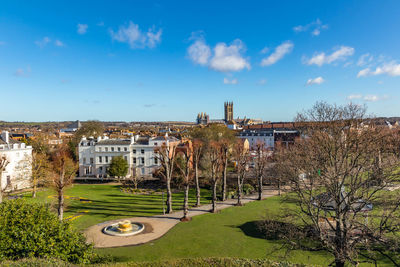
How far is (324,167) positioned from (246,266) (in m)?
7.80

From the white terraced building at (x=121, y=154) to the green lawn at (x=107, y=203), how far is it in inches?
371

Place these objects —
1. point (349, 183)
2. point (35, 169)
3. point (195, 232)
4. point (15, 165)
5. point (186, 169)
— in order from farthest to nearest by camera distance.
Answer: point (15, 165)
point (35, 169)
point (186, 169)
point (195, 232)
point (349, 183)

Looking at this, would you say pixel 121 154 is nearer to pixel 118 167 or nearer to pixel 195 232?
pixel 118 167

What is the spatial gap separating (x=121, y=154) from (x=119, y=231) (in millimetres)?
32108

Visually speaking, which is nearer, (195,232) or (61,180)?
(195,232)

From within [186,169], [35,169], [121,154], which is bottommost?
[35,169]

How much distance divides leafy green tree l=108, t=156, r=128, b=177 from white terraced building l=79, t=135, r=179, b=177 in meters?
3.59

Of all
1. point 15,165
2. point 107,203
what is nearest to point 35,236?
point 107,203

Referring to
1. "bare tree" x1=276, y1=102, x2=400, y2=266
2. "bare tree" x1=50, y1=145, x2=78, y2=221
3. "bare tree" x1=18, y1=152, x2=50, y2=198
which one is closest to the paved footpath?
"bare tree" x1=50, y1=145, x2=78, y2=221

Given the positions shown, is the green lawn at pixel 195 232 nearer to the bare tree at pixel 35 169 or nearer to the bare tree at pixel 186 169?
the bare tree at pixel 186 169

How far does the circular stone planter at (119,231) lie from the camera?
78.0ft

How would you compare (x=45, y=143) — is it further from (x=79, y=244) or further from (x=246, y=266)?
(x=246, y=266)

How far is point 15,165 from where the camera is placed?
46312 mm

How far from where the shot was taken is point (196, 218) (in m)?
28.4
